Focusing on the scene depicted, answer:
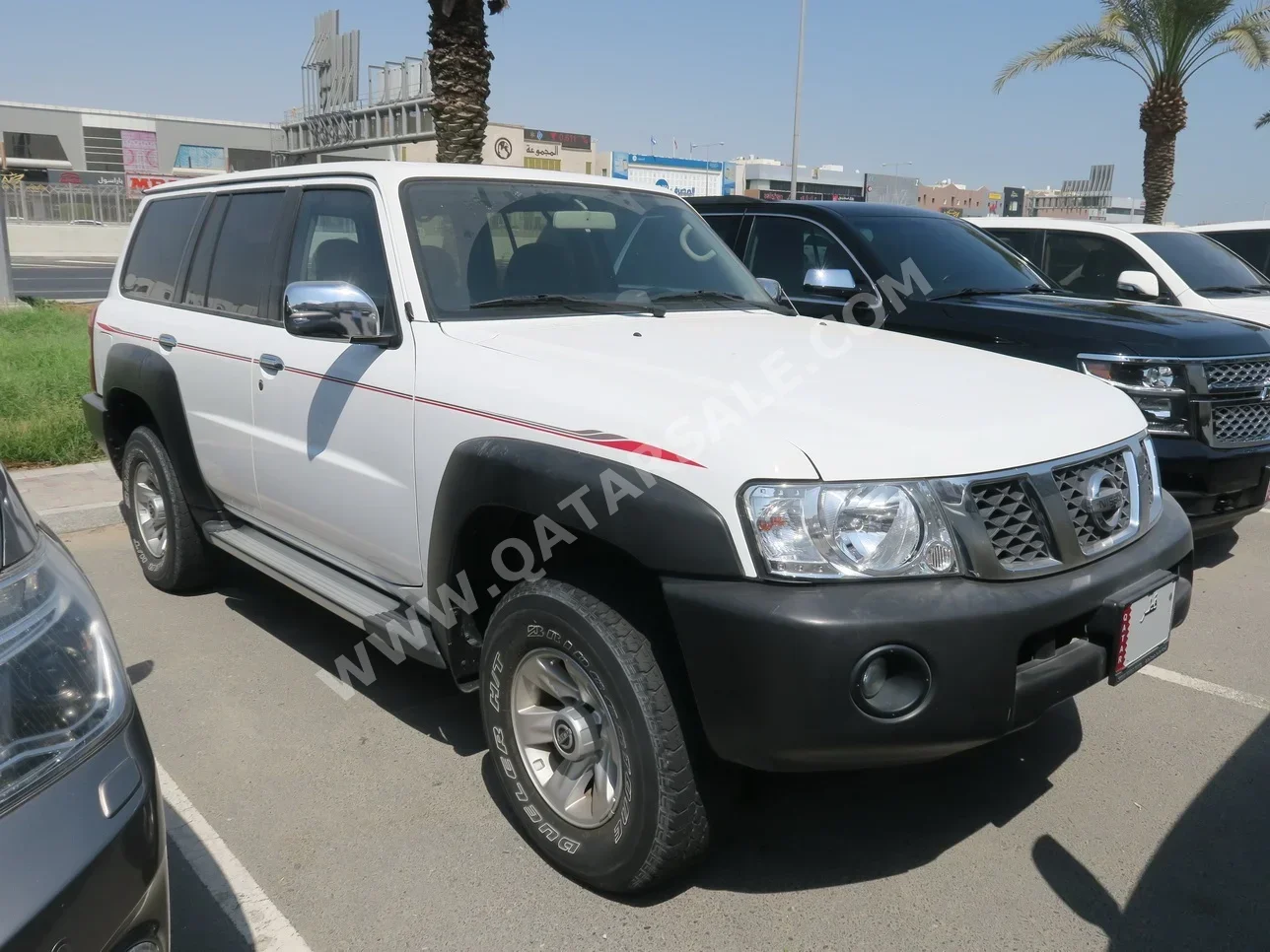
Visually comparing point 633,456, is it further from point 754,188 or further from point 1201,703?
point 754,188

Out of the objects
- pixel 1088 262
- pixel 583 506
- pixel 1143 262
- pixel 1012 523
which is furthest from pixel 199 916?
pixel 1088 262

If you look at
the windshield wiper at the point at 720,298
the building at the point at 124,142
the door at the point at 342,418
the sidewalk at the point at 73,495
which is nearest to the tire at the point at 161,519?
the door at the point at 342,418

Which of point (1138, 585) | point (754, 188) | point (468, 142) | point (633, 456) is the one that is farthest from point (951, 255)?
point (754, 188)

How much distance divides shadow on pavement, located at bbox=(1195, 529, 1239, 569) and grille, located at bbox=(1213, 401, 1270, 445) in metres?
0.91

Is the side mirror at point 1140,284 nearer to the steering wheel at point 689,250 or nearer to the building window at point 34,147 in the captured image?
the steering wheel at point 689,250

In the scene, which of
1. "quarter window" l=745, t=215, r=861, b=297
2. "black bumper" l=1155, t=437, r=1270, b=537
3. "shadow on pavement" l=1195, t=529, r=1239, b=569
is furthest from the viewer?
"quarter window" l=745, t=215, r=861, b=297

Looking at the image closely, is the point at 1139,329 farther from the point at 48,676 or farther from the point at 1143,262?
the point at 48,676

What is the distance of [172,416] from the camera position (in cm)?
465

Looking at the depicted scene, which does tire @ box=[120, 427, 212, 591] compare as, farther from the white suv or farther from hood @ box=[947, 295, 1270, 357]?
hood @ box=[947, 295, 1270, 357]

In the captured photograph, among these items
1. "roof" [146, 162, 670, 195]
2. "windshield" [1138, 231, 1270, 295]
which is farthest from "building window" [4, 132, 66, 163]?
"roof" [146, 162, 670, 195]

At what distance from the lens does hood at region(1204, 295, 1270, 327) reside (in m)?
7.79

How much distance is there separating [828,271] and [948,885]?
3462 millimetres

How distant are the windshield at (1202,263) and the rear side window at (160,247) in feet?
23.3

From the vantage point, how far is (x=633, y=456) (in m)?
2.53
